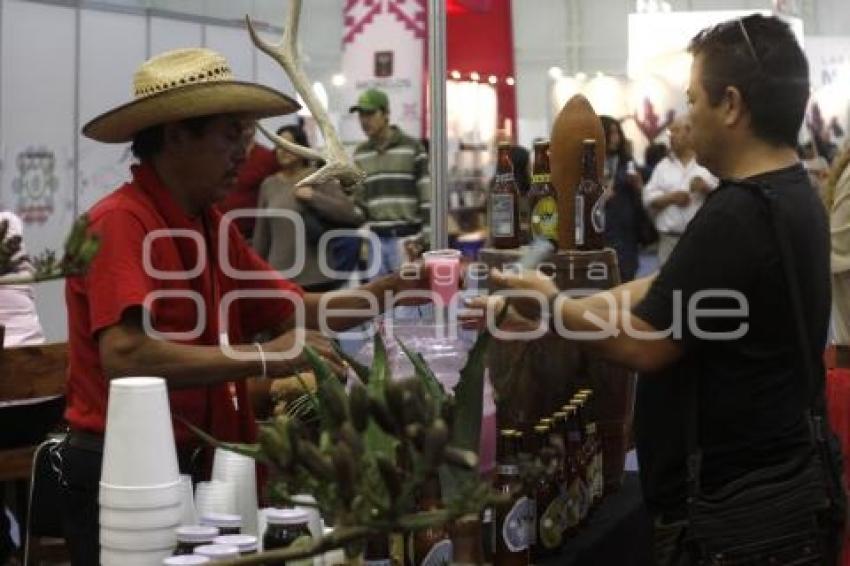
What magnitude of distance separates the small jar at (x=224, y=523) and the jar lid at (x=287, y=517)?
0.05m

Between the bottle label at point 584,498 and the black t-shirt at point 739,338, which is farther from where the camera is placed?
the bottle label at point 584,498

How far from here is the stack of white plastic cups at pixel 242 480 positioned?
1670 millimetres

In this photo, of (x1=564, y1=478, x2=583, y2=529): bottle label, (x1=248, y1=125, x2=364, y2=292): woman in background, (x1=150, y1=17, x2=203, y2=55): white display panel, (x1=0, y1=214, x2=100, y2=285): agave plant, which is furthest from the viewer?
(x1=150, y1=17, x2=203, y2=55): white display panel

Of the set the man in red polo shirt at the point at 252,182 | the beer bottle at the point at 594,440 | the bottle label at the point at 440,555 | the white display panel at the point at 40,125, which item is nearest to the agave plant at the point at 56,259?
the bottle label at the point at 440,555

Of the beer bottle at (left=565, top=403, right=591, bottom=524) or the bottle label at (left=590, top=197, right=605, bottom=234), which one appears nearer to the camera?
the beer bottle at (left=565, top=403, right=591, bottom=524)

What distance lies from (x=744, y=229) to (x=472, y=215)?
26.0 ft

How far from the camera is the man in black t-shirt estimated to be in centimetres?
192

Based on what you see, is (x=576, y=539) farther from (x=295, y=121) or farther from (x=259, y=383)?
(x=295, y=121)

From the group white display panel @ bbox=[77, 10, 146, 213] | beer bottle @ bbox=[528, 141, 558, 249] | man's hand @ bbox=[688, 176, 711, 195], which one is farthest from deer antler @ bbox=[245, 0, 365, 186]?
man's hand @ bbox=[688, 176, 711, 195]

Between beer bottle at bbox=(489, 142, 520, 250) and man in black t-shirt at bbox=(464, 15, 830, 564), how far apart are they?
52 centimetres

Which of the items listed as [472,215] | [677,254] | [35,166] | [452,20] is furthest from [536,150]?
[472,215]

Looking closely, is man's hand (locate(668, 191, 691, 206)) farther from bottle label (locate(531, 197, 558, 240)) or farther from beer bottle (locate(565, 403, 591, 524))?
beer bottle (locate(565, 403, 591, 524))

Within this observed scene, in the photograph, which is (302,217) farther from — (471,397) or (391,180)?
(471,397)

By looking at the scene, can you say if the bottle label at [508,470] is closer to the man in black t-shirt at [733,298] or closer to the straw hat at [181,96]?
the man in black t-shirt at [733,298]
